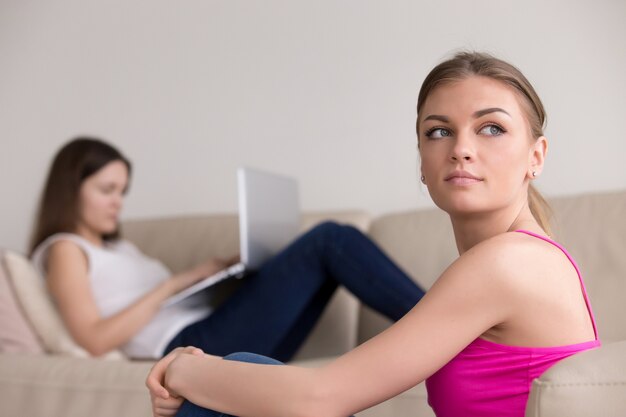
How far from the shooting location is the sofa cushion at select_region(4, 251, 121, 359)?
7.59 feet

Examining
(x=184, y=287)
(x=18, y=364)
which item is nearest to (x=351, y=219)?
(x=184, y=287)

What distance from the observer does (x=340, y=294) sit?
2646 mm

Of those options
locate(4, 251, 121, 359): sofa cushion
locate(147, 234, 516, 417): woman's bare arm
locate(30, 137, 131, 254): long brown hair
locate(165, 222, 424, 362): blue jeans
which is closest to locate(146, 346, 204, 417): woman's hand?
locate(147, 234, 516, 417): woman's bare arm

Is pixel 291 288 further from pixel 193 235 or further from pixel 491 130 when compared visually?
pixel 491 130

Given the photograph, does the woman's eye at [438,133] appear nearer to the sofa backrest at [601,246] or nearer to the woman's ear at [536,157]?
the woman's ear at [536,157]

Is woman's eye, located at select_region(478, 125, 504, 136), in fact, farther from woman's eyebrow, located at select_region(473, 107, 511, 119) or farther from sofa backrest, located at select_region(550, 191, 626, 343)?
sofa backrest, located at select_region(550, 191, 626, 343)

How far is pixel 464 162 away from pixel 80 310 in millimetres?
1550

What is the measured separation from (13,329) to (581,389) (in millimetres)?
1780

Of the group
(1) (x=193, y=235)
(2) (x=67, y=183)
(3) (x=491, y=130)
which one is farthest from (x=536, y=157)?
(1) (x=193, y=235)

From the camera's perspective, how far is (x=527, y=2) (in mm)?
2773

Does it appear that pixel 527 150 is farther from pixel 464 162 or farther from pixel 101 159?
pixel 101 159

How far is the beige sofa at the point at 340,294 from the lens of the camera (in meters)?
1.91

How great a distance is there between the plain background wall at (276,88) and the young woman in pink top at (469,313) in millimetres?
1616

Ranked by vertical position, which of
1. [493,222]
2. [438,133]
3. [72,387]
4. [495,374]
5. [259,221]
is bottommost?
[72,387]
